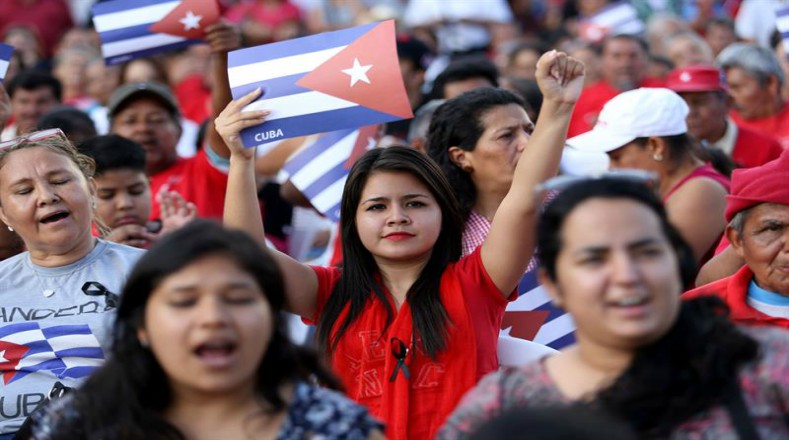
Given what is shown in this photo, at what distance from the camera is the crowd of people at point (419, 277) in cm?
301

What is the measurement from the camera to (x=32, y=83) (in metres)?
8.91

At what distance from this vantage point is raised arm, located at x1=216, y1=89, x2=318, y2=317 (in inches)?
171

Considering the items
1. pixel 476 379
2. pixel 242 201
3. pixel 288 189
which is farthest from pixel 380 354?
pixel 288 189

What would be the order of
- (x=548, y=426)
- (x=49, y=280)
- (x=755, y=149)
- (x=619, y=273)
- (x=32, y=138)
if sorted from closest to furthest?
(x=548, y=426) → (x=619, y=273) → (x=49, y=280) → (x=32, y=138) → (x=755, y=149)

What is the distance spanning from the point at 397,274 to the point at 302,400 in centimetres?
124

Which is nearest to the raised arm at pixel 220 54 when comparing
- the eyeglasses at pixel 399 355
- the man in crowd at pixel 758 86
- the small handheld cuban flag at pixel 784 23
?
the eyeglasses at pixel 399 355

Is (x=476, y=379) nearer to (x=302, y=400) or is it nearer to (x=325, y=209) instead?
(x=302, y=400)

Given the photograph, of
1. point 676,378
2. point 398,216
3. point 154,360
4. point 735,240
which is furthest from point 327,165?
point 676,378

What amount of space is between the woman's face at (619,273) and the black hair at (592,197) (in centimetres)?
2

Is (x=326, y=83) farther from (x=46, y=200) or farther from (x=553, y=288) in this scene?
(x=553, y=288)

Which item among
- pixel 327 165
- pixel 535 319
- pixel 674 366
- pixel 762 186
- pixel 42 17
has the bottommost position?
pixel 535 319

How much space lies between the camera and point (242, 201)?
441 cm

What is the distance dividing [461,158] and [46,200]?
5.26 ft

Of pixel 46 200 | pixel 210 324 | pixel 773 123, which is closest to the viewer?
pixel 210 324
